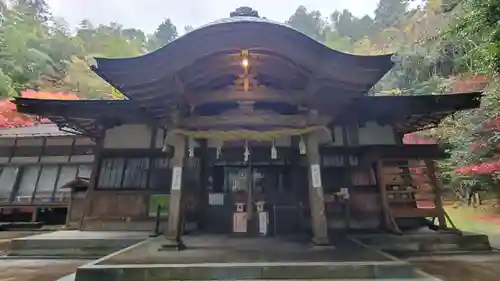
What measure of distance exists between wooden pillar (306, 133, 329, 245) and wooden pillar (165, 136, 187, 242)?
203 centimetres

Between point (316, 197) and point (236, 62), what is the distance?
2437 millimetres

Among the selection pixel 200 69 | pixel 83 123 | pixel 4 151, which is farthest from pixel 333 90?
pixel 4 151

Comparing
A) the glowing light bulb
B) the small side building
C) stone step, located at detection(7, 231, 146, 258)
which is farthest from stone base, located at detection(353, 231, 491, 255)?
the small side building

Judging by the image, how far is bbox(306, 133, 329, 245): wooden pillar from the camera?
532 centimetres

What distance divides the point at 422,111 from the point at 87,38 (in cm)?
3735

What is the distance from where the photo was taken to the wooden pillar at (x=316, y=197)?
5.32m

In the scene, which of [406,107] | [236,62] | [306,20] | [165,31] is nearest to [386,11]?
[306,20]

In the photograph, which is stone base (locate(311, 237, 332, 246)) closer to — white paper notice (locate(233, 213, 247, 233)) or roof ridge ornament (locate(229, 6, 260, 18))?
→ white paper notice (locate(233, 213, 247, 233))

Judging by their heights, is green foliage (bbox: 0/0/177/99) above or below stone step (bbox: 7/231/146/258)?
above

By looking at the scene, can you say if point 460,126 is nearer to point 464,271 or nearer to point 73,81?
point 464,271

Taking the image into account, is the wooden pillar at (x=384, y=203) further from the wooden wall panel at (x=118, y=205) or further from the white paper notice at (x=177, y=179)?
the wooden wall panel at (x=118, y=205)

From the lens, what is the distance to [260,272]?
13.5 feet

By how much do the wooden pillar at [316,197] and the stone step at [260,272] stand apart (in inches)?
47.0

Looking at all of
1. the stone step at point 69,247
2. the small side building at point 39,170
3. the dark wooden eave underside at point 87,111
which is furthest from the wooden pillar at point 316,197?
the small side building at point 39,170
